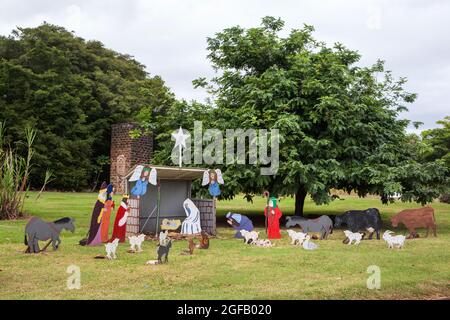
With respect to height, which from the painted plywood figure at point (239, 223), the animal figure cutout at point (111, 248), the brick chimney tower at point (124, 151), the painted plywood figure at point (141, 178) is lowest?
the animal figure cutout at point (111, 248)

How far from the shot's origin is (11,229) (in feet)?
47.0

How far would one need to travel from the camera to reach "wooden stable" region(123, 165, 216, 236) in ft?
45.8

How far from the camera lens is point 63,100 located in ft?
117

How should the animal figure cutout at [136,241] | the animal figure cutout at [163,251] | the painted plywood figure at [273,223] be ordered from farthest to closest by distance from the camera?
the painted plywood figure at [273,223], the animal figure cutout at [136,241], the animal figure cutout at [163,251]

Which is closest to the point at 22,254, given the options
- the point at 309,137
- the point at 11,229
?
the point at 11,229

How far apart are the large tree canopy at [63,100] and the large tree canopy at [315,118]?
46.1 ft

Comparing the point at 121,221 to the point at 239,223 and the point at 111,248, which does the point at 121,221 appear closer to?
the point at 111,248

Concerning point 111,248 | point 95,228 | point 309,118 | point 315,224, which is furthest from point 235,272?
point 309,118

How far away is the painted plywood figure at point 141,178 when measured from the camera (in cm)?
1263

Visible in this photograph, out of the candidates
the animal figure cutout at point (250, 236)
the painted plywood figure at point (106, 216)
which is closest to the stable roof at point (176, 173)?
the painted plywood figure at point (106, 216)

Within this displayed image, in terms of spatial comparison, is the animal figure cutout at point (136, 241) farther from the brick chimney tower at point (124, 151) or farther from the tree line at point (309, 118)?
the brick chimney tower at point (124, 151)

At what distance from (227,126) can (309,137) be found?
9.38ft

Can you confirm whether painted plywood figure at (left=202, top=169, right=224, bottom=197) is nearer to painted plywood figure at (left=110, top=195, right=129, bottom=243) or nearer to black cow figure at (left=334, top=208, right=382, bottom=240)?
painted plywood figure at (left=110, top=195, right=129, bottom=243)

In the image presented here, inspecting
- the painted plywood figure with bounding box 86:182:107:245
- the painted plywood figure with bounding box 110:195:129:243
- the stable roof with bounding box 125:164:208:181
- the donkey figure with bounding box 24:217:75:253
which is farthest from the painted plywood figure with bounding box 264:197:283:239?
the donkey figure with bounding box 24:217:75:253
